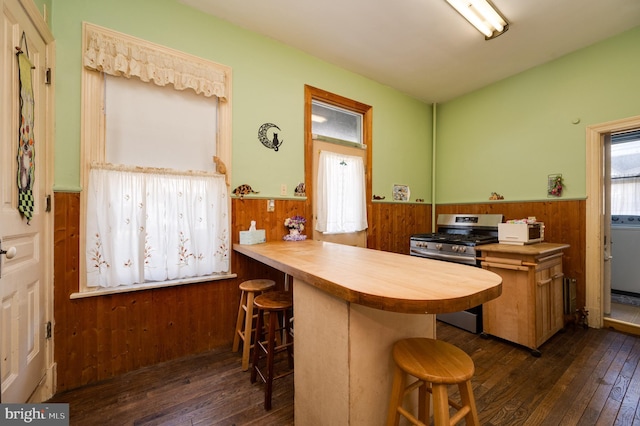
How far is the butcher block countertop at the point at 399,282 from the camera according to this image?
82 centimetres

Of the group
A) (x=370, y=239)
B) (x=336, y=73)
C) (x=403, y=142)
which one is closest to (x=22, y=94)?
(x=336, y=73)

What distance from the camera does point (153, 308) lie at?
2064mm

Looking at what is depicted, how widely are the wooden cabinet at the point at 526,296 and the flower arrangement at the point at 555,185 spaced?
779 millimetres

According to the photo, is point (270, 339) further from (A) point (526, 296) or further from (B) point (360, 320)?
(A) point (526, 296)

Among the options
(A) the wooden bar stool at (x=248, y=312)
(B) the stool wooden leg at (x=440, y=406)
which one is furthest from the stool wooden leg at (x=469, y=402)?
(A) the wooden bar stool at (x=248, y=312)

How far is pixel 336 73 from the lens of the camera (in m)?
3.11

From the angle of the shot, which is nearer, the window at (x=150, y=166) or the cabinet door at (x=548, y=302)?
the window at (x=150, y=166)

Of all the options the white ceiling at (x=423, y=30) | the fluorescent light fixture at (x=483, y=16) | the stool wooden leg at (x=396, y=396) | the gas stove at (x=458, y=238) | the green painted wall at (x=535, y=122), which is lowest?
the stool wooden leg at (x=396, y=396)

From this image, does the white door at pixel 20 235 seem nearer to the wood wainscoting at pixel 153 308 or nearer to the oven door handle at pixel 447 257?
the wood wainscoting at pixel 153 308

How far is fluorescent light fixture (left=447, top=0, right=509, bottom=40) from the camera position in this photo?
214 cm

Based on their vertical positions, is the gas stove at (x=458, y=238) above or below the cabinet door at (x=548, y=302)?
above

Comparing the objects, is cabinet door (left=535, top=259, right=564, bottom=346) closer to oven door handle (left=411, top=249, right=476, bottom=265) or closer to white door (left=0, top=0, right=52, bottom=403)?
oven door handle (left=411, top=249, right=476, bottom=265)

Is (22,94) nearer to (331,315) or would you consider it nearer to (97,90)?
(97,90)

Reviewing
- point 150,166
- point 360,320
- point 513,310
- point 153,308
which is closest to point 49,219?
point 150,166
